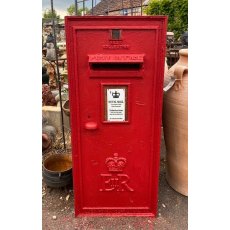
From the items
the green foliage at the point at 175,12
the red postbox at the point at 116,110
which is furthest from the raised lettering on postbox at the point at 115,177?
the green foliage at the point at 175,12

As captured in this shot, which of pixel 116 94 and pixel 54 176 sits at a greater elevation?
pixel 116 94

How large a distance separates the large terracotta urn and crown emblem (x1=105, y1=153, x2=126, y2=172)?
2.09 feet

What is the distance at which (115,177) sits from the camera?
222 cm

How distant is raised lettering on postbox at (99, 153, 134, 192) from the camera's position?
2.15m

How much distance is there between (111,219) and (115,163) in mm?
585

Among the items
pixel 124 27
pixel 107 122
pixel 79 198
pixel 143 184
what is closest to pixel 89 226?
pixel 79 198

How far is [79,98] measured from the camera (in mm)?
1975

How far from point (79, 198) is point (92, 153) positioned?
0.48 metres

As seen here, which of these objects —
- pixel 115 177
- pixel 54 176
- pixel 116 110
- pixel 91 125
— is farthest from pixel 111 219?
pixel 116 110

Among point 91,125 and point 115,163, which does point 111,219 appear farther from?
point 91,125

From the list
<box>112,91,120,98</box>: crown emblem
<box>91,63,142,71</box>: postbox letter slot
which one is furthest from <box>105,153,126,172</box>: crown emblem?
<box>91,63,142,71</box>: postbox letter slot

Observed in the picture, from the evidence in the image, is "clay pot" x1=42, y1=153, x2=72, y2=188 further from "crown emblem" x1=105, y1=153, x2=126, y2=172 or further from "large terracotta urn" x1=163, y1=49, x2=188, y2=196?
"large terracotta urn" x1=163, y1=49, x2=188, y2=196

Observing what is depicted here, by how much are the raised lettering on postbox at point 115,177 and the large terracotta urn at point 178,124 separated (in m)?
0.61

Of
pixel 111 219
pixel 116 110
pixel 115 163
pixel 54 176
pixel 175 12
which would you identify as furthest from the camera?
pixel 175 12
